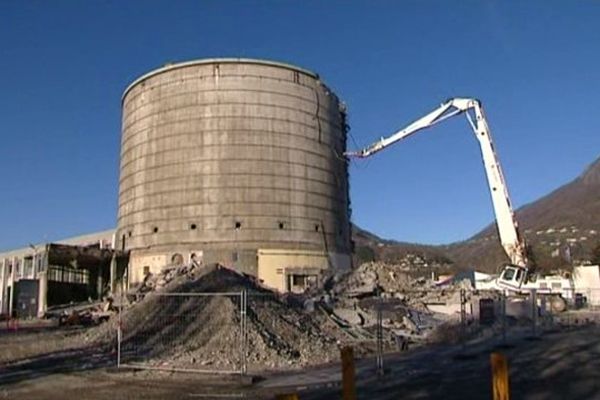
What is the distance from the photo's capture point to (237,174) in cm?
4853

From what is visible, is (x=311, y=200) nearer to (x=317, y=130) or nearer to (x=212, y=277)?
(x=317, y=130)

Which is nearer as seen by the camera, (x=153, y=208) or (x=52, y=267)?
(x=153, y=208)

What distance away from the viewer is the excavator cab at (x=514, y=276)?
36.8 m

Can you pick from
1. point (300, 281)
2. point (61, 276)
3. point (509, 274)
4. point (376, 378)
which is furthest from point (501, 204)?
point (61, 276)

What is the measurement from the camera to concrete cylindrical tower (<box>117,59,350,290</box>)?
48.0 meters

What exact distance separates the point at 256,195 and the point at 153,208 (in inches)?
348

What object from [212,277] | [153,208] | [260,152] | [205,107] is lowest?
[212,277]

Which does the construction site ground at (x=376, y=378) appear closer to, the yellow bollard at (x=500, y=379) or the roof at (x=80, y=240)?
the yellow bollard at (x=500, y=379)

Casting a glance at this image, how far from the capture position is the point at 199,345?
2005 cm

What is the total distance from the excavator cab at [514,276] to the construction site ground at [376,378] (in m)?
16.7

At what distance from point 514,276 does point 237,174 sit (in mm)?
21886

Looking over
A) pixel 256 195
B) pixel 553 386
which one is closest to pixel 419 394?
pixel 553 386

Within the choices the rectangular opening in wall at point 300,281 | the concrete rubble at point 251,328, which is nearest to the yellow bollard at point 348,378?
the concrete rubble at point 251,328

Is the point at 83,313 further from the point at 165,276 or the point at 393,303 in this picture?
the point at 393,303
